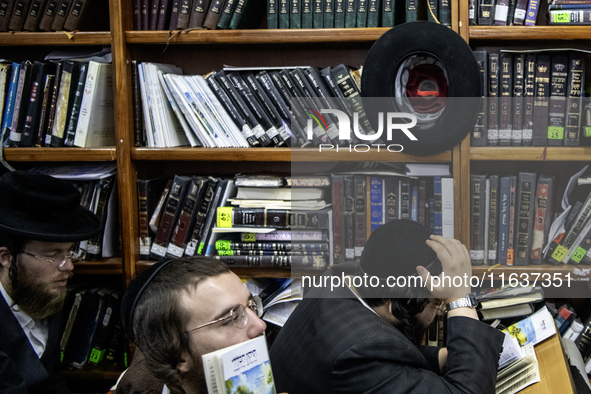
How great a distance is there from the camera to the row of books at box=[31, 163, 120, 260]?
1793 millimetres

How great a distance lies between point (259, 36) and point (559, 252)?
120 centimetres

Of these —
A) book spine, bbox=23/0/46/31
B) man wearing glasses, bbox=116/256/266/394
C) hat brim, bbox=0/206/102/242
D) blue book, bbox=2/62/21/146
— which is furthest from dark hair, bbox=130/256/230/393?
book spine, bbox=23/0/46/31

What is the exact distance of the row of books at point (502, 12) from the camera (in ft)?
5.16

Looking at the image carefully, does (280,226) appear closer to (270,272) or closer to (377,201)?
(270,272)

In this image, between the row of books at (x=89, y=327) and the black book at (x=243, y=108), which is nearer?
the black book at (x=243, y=108)

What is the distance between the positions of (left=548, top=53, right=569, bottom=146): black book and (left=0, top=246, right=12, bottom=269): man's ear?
5.48ft

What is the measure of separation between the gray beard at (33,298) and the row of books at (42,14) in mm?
849

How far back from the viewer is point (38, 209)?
1.44m

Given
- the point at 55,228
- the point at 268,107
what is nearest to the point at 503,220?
the point at 268,107

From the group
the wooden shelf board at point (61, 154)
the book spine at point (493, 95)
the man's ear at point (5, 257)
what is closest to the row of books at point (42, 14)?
the wooden shelf board at point (61, 154)

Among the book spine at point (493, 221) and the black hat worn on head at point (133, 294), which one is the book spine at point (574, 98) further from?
the black hat worn on head at point (133, 294)

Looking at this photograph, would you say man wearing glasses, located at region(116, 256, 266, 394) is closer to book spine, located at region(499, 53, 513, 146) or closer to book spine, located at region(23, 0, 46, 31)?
book spine, located at region(499, 53, 513, 146)

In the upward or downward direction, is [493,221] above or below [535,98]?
below

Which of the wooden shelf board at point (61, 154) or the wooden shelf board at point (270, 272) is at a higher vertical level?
the wooden shelf board at point (61, 154)
